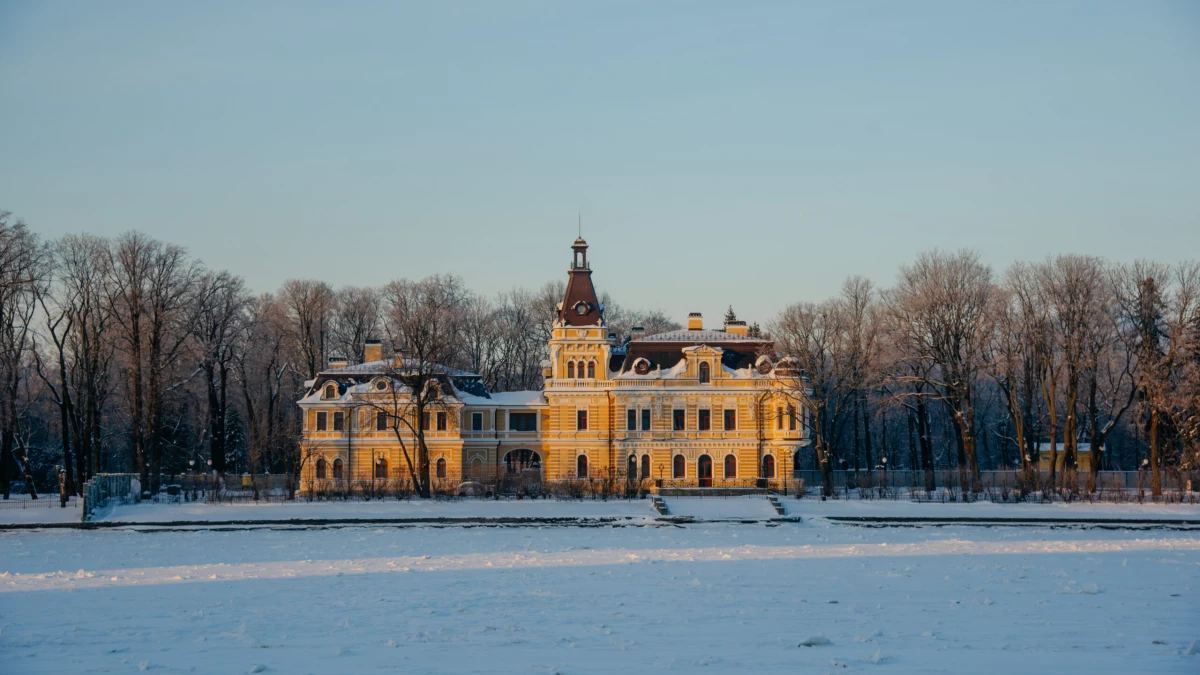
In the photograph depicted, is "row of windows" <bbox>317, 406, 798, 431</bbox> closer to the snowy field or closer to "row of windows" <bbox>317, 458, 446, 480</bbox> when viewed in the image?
"row of windows" <bbox>317, 458, 446, 480</bbox>

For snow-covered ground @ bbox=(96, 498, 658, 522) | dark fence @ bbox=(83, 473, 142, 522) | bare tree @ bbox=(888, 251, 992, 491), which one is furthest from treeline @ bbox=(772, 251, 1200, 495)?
dark fence @ bbox=(83, 473, 142, 522)

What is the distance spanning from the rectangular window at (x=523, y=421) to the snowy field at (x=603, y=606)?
96.1ft

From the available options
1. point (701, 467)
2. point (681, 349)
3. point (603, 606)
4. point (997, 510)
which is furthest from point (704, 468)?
point (603, 606)

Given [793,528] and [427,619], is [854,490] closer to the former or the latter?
[793,528]

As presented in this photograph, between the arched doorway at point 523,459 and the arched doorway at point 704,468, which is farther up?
the arched doorway at point 523,459

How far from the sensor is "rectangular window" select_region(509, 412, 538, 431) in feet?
196

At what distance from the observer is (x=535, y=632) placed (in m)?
16.0

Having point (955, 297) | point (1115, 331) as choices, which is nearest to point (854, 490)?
point (955, 297)

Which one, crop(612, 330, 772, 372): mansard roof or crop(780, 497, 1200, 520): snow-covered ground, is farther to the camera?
crop(612, 330, 772, 372): mansard roof

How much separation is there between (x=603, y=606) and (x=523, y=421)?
41478 millimetres

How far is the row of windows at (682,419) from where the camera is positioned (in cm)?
5791

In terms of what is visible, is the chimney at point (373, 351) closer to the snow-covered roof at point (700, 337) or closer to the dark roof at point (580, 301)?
the dark roof at point (580, 301)

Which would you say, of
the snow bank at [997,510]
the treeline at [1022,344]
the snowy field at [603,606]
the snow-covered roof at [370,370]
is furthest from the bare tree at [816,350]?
the snowy field at [603,606]

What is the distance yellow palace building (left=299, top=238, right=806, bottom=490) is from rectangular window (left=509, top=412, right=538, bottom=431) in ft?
0.61
